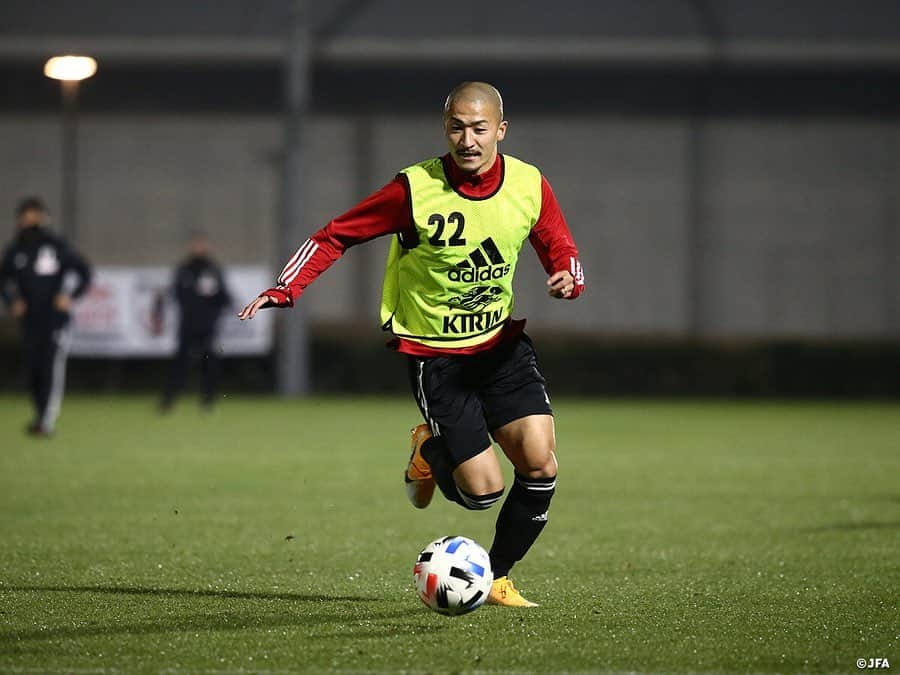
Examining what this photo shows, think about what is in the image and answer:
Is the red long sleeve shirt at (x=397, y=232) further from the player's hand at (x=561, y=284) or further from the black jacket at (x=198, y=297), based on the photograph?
the black jacket at (x=198, y=297)

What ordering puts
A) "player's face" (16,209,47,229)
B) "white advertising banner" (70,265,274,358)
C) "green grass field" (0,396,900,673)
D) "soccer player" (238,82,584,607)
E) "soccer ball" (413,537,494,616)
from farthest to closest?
"white advertising banner" (70,265,274,358), "player's face" (16,209,47,229), "soccer player" (238,82,584,607), "soccer ball" (413,537,494,616), "green grass field" (0,396,900,673)

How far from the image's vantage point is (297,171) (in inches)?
1095

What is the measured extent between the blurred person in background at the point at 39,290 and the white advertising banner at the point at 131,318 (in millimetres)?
9638

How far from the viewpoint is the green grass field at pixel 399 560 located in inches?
238

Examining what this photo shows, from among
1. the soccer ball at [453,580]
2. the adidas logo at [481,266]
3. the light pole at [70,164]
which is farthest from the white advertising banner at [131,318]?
the soccer ball at [453,580]

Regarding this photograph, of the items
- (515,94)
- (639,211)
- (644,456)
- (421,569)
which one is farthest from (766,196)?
(421,569)

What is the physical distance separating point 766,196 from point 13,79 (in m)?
14.4

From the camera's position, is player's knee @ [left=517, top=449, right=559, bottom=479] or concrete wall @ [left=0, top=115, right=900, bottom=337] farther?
concrete wall @ [left=0, top=115, right=900, bottom=337]

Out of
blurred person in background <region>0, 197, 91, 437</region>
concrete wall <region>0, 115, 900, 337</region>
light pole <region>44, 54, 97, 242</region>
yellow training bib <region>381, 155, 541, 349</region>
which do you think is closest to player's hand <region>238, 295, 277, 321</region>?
yellow training bib <region>381, 155, 541, 349</region>

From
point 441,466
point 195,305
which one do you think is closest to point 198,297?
point 195,305

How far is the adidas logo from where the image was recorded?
23.1 feet

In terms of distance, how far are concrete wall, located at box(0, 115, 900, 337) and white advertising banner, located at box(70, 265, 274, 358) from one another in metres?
4.48

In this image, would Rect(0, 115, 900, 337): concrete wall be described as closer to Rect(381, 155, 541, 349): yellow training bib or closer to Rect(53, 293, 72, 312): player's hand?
Rect(53, 293, 72, 312): player's hand

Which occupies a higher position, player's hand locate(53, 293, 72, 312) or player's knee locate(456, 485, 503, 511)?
player's hand locate(53, 293, 72, 312)
